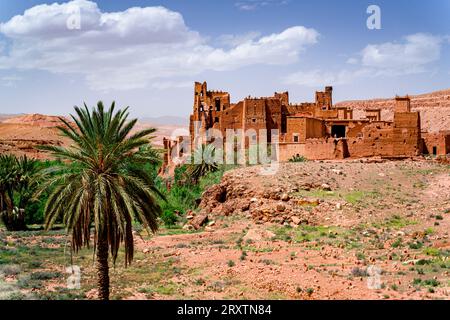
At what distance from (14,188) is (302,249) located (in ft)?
67.1

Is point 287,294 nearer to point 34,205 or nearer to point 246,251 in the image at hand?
point 246,251

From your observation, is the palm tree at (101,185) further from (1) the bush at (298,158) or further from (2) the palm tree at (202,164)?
(2) the palm tree at (202,164)

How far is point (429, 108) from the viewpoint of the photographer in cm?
7444

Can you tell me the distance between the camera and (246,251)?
20.5 m

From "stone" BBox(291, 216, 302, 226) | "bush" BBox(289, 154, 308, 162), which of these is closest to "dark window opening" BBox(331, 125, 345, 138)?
"bush" BBox(289, 154, 308, 162)

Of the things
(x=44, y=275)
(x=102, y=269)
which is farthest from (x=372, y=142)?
(x=102, y=269)

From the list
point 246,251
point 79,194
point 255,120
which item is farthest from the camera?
point 255,120

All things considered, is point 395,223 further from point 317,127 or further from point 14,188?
point 14,188

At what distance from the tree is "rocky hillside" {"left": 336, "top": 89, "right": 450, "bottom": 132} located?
149 ft

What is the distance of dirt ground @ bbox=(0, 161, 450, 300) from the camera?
15.4m

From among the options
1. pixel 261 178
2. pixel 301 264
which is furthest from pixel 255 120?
pixel 301 264

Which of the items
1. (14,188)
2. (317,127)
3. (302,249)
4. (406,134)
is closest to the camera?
(302,249)

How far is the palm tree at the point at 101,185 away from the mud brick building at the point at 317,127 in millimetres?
22651
